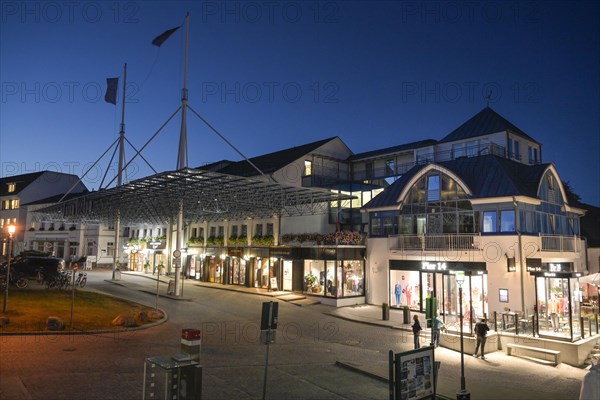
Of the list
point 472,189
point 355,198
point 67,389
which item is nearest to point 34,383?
point 67,389

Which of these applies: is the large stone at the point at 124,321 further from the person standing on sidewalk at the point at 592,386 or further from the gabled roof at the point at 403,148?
the gabled roof at the point at 403,148

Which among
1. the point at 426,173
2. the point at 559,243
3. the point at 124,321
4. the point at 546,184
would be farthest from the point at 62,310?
the point at 546,184

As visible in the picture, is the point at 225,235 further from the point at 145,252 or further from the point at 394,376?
the point at 394,376

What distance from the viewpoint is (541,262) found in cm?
2447

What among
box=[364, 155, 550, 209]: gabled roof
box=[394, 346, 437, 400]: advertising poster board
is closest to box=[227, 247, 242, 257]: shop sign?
box=[364, 155, 550, 209]: gabled roof

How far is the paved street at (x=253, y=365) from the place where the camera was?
11.3m

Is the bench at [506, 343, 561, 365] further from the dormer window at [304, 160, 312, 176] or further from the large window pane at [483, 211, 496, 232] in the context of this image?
the dormer window at [304, 160, 312, 176]

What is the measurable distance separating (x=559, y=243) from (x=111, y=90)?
124ft

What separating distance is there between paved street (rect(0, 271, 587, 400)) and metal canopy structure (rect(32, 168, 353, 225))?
8.17 meters

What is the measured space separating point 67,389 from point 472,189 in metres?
22.9

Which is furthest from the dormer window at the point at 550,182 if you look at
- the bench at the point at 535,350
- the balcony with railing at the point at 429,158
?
the bench at the point at 535,350

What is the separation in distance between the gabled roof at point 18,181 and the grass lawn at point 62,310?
51.2 m

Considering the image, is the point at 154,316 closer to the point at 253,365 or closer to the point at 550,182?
the point at 253,365

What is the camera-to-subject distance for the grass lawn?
58.0 ft
